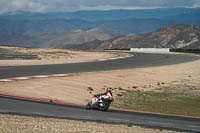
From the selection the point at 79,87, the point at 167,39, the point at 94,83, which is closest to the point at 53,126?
the point at 79,87

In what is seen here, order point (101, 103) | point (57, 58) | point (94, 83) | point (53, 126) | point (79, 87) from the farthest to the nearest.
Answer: point (57, 58)
point (94, 83)
point (79, 87)
point (101, 103)
point (53, 126)

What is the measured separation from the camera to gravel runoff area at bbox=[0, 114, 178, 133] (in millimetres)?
8766

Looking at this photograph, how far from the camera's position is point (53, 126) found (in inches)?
364

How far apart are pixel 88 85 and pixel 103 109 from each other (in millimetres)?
7025

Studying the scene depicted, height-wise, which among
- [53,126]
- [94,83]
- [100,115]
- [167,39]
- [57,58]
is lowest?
[53,126]

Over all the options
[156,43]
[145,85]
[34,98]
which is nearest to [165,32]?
[156,43]

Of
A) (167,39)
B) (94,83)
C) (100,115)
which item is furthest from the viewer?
(167,39)

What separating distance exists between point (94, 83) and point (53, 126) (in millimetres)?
11053

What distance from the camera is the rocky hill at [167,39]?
110 metres

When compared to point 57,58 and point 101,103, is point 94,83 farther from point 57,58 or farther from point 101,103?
point 57,58

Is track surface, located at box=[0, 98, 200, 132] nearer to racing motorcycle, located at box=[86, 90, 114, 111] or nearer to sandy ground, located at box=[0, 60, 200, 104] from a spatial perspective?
racing motorcycle, located at box=[86, 90, 114, 111]

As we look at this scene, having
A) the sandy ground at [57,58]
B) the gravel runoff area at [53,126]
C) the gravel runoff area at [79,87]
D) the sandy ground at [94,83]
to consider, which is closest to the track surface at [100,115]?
the gravel runoff area at [53,126]

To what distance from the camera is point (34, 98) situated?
Result: 46.1ft

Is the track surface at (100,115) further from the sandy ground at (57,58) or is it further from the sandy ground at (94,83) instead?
the sandy ground at (57,58)
